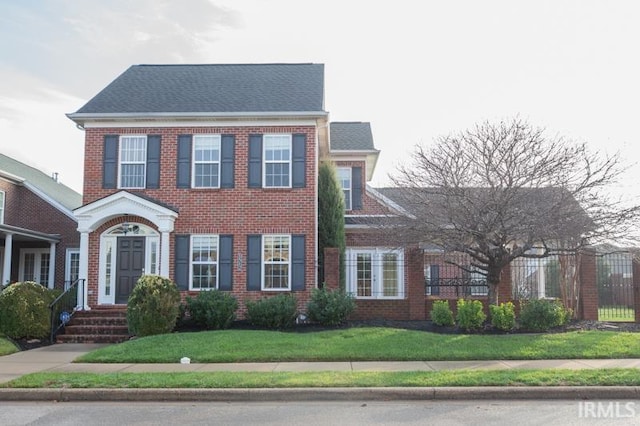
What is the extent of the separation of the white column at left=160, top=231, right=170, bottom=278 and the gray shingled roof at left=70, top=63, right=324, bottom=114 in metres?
3.77

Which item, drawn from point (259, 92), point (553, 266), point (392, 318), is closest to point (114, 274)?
point (259, 92)

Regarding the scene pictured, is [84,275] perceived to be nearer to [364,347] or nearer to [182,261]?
[182,261]

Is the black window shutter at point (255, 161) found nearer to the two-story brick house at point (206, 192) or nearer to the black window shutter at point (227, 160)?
the two-story brick house at point (206, 192)

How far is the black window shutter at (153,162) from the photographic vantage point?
18.1 meters

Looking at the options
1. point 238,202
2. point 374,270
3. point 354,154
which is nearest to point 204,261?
point 238,202

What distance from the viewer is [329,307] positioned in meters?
15.9

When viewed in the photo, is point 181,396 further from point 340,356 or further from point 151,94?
point 151,94

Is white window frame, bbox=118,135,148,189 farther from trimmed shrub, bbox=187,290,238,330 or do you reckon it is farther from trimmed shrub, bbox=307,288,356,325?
trimmed shrub, bbox=307,288,356,325

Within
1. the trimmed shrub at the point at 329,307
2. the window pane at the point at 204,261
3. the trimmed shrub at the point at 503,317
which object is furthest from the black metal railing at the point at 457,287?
the window pane at the point at 204,261

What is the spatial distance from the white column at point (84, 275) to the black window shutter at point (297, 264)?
19.6 ft

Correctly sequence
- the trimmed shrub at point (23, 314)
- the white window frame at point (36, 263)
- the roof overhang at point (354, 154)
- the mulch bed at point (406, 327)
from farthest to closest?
the roof overhang at point (354, 154)
the white window frame at point (36, 263)
the trimmed shrub at point (23, 314)
the mulch bed at point (406, 327)

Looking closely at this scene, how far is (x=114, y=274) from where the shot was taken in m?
17.8

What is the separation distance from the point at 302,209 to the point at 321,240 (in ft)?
6.26

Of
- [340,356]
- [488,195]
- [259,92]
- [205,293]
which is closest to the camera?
[340,356]
